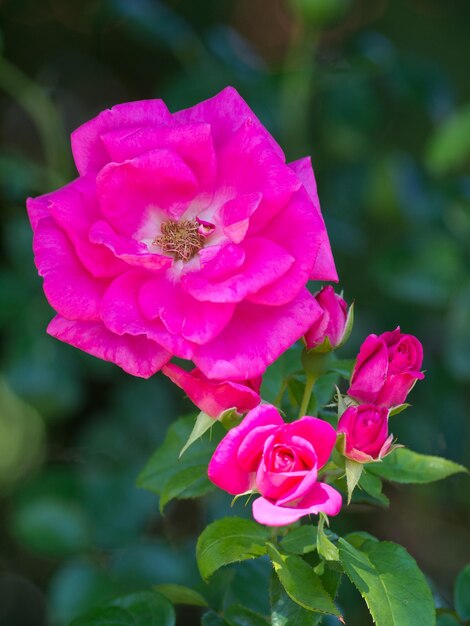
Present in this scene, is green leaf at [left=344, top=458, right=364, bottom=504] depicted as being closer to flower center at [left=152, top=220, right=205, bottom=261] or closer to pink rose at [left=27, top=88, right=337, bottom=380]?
pink rose at [left=27, top=88, right=337, bottom=380]

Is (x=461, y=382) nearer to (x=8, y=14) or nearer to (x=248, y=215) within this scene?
(x=248, y=215)

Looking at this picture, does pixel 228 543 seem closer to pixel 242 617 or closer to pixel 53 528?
pixel 242 617

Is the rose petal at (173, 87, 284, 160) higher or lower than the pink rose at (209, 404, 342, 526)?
higher

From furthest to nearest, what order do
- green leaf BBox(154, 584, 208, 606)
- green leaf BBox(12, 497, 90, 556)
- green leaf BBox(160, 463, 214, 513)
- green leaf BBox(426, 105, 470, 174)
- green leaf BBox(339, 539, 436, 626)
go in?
green leaf BBox(426, 105, 470, 174)
green leaf BBox(12, 497, 90, 556)
green leaf BBox(154, 584, 208, 606)
green leaf BBox(160, 463, 214, 513)
green leaf BBox(339, 539, 436, 626)

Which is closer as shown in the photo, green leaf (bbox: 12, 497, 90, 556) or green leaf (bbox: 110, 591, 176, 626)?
green leaf (bbox: 110, 591, 176, 626)

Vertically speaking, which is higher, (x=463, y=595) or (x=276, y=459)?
(x=276, y=459)

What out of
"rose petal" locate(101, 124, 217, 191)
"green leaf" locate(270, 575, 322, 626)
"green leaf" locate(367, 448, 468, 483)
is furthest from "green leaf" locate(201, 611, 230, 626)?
"rose petal" locate(101, 124, 217, 191)

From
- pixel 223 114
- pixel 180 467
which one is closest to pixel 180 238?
pixel 223 114

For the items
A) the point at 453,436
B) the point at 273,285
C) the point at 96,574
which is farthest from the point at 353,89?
the point at 273,285
